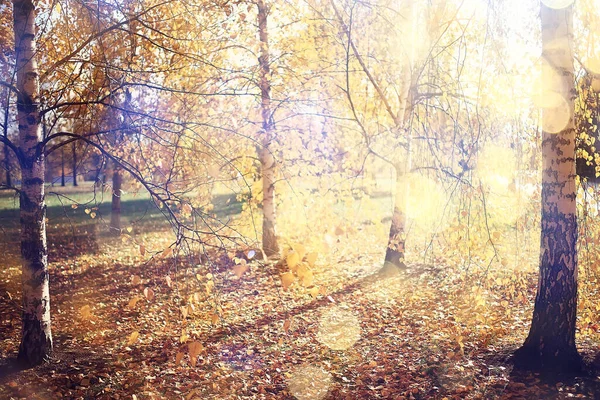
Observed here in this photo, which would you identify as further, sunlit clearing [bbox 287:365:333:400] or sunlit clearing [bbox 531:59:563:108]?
sunlit clearing [bbox 287:365:333:400]

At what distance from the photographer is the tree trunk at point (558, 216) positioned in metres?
5.04

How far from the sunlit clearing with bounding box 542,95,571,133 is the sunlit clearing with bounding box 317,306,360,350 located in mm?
4113

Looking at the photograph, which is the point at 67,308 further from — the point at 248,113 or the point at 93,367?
the point at 248,113

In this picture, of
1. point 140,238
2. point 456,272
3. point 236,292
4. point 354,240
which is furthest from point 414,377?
point 140,238

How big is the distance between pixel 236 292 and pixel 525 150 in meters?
6.07

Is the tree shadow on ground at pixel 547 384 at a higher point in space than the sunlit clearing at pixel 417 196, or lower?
lower

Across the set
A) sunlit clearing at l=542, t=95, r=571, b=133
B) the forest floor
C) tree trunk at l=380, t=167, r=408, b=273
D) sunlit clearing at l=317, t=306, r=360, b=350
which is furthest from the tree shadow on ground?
tree trunk at l=380, t=167, r=408, b=273

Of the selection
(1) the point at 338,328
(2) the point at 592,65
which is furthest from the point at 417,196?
(2) the point at 592,65

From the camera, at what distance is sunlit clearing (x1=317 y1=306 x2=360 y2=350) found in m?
7.17

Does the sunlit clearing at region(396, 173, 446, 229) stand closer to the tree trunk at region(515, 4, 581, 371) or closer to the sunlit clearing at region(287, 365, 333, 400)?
the tree trunk at region(515, 4, 581, 371)

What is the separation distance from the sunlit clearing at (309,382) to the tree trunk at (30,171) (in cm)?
325

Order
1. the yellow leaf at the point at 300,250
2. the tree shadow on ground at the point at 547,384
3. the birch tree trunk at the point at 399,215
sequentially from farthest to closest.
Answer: the birch tree trunk at the point at 399,215 < the tree shadow on ground at the point at 547,384 < the yellow leaf at the point at 300,250

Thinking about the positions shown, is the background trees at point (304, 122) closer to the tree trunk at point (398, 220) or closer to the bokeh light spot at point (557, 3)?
the tree trunk at point (398, 220)

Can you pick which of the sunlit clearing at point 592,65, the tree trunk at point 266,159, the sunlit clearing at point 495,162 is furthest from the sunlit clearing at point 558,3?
the tree trunk at point 266,159
